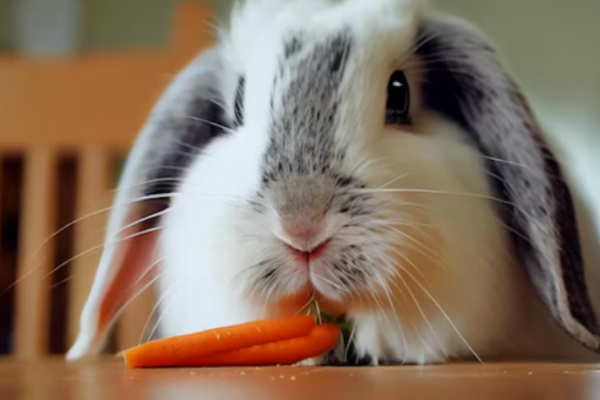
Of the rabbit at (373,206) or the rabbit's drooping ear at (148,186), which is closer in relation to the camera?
the rabbit at (373,206)

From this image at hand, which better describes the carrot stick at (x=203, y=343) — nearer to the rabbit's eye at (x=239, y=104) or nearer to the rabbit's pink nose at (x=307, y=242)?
the rabbit's pink nose at (x=307, y=242)

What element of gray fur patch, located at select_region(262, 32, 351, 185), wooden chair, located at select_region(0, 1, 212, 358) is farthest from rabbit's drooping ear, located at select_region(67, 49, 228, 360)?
wooden chair, located at select_region(0, 1, 212, 358)

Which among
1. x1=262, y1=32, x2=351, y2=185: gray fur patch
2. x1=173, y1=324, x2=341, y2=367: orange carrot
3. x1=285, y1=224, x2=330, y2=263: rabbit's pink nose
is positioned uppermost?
x1=262, y1=32, x2=351, y2=185: gray fur patch

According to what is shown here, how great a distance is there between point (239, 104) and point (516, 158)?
0.93ft

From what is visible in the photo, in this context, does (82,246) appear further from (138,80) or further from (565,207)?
(565,207)

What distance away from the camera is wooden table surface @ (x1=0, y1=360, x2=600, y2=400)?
1.46 feet

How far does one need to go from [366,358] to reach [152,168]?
32 cm

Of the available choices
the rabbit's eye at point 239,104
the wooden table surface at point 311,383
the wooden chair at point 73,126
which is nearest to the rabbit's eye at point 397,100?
the rabbit's eye at point 239,104

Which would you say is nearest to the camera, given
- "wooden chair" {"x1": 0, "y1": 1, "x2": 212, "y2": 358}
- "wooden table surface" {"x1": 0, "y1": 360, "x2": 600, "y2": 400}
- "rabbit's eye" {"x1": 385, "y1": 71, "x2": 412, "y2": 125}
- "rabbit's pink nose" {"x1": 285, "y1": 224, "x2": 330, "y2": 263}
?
"wooden table surface" {"x1": 0, "y1": 360, "x2": 600, "y2": 400}

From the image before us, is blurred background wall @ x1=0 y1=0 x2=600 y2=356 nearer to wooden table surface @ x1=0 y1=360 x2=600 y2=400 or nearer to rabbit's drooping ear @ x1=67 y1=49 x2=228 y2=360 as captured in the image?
rabbit's drooping ear @ x1=67 y1=49 x2=228 y2=360

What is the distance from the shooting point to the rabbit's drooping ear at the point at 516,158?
2.47 feet

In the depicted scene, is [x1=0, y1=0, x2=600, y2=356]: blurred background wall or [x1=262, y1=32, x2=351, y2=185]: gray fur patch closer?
[x1=262, y1=32, x2=351, y2=185]: gray fur patch

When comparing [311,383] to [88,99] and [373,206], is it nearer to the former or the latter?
[373,206]

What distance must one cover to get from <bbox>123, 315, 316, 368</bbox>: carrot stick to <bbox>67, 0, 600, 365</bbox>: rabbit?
0.04 meters
